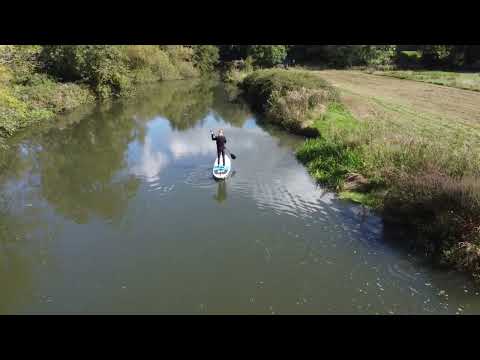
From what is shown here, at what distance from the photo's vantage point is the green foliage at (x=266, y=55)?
64.8m

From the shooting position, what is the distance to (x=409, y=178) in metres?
13.0

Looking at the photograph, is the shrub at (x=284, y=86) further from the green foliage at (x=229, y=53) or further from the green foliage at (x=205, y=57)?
the green foliage at (x=229, y=53)

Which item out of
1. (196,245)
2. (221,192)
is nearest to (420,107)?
(221,192)

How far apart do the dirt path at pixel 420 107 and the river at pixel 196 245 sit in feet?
27.7

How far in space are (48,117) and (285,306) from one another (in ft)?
95.4

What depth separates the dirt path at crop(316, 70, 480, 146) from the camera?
21.0 meters

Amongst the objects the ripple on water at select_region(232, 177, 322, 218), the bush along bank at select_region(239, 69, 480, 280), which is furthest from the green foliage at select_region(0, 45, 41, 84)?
→ the bush along bank at select_region(239, 69, 480, 280)

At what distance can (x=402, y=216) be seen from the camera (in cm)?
1266

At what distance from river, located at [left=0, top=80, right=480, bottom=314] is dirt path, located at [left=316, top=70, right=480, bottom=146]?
8442 millimetres

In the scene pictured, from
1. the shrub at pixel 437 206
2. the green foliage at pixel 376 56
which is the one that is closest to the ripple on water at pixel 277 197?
the shrub at pixel 437 206

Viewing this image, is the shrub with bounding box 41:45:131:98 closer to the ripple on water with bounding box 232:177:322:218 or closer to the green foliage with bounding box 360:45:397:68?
the ripple on water with bounding box 232:177:322:218

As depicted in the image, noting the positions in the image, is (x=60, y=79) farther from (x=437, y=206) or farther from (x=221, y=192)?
(x=437, y=206)

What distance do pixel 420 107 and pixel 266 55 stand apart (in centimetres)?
4209
